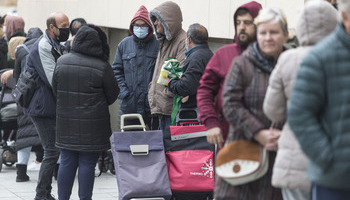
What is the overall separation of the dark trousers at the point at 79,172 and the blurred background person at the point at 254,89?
2.81 metres

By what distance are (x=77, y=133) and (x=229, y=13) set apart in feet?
9.47

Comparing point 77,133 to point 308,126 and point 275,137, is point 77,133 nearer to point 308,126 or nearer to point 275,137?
point 275,137

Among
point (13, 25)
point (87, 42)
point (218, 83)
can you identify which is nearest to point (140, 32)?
point (87, 42)

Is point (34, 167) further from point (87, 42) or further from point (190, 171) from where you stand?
point (190, 171)

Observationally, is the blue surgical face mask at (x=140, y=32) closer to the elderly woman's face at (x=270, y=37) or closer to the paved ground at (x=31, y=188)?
the paved ground at (x=31, y=188)

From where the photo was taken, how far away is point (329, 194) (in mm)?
3467

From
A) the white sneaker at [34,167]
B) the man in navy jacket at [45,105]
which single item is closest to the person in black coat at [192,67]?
the man in navy jacket at [45,105]

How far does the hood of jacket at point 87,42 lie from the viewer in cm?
685

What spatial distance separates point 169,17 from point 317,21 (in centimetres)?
391

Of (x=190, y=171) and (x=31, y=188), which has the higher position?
(x=190, y=171)

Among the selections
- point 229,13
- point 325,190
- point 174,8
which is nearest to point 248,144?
point 325,190

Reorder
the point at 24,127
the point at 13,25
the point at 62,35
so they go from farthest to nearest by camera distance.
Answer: the point at 13,25 < the point at 24,127 < the point at 62,35

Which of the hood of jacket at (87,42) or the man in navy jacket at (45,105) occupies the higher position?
the hood of jacket at (87,42)

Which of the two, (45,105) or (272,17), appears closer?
(272,17)
